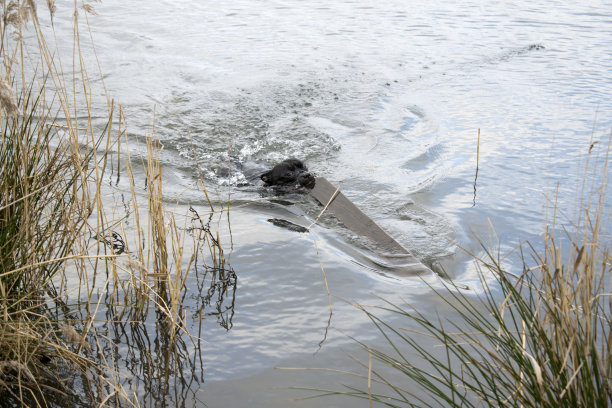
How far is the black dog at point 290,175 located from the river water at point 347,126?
238mm

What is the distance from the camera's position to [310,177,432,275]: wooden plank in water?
4492 mm

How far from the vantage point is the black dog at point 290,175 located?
6102 mm

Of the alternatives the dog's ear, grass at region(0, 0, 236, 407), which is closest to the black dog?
the dog's ear

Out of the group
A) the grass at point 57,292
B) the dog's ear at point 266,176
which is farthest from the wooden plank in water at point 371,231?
the grass at point 57,292

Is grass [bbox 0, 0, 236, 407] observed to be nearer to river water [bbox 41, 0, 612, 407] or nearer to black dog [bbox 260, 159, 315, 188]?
river water [bbox 41, 0, 612, 407]

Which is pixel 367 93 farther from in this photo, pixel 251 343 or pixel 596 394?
pixel 596 394

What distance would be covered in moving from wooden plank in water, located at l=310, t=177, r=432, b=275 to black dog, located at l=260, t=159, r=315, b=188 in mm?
168

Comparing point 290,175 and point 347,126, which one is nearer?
point 290,175

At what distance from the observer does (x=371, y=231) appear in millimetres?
4980

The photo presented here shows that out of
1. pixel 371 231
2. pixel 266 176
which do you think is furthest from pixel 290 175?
pixel 371 231

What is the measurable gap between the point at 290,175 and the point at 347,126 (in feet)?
8.23

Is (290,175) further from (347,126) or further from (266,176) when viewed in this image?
(347,126)

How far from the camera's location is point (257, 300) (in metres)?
4.12

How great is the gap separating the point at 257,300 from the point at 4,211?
1.67 m
